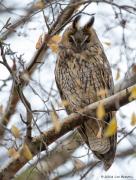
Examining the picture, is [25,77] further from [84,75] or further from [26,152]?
[84,75]

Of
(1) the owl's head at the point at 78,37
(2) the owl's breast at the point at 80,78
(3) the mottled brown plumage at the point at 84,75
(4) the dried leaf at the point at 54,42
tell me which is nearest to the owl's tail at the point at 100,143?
(3) the mottled brown plumage at the point at 84,75


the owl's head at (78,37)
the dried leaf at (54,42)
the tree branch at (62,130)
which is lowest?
the tree branch at (62,130)

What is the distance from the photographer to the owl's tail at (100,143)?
163 inches

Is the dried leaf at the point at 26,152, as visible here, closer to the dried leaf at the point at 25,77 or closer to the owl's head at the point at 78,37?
the dried leaf at the point at 25,77

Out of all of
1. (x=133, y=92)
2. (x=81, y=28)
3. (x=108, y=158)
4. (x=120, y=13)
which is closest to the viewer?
(x=133, y=92)

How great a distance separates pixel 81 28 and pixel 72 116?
4.26ft

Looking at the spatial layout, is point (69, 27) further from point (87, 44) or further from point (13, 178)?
point (13, 178)

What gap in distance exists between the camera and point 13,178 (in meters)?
3.31

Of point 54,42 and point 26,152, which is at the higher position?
point 54,42

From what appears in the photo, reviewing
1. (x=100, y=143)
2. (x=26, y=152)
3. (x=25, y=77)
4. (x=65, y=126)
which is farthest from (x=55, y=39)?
(x=100, y=143)

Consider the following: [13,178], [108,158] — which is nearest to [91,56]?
[108,158]

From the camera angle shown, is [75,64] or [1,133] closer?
[1,133]

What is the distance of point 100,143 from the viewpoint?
14.2 ft

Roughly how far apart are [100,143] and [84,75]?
64 centimetres
